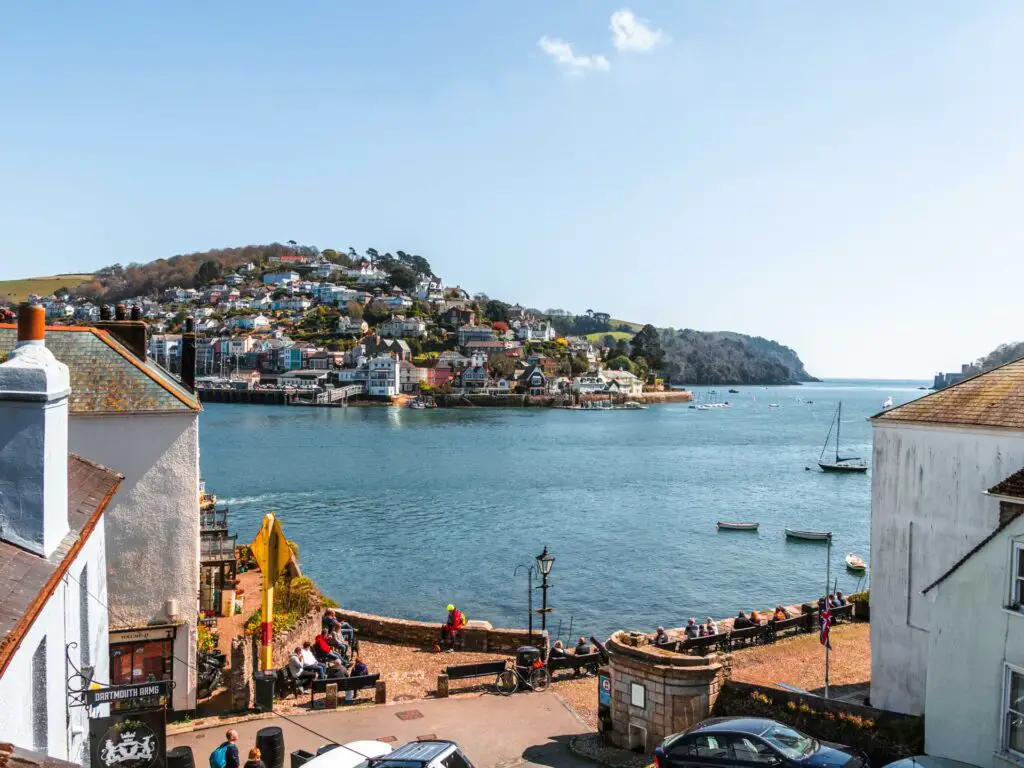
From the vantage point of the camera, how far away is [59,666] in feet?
24.4

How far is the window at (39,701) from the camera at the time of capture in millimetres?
6691

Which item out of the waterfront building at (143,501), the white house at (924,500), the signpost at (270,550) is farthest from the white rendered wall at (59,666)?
the white house at (924,500)

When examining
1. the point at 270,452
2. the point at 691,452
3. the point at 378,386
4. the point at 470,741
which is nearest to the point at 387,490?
the point at 270,452

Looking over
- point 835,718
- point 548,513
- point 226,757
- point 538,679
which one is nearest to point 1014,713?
point 835,718

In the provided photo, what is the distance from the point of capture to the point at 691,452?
4218 inches

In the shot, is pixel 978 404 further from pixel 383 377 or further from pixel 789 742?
pixel 383 377

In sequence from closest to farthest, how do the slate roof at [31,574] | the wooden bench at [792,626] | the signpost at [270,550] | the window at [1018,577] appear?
the slate roof at [31,574]
the window at [1018,577]
the signpost at [270,550]
the wooden bench at [792,626]

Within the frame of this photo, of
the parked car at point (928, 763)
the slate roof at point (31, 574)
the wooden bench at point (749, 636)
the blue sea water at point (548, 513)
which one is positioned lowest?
the blue sea water at point (548, 513)

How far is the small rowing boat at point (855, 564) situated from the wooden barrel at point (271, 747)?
39.5 meters

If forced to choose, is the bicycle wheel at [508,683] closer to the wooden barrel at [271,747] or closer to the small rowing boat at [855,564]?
the wooden barrel at [271,747]

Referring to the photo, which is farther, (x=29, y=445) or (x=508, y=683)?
(x=508, y=683)

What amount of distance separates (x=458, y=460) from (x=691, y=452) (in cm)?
3264

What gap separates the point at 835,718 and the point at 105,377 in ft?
48.4

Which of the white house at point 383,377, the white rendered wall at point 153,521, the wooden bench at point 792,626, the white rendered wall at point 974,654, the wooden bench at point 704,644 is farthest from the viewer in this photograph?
the white house at point 383,377
